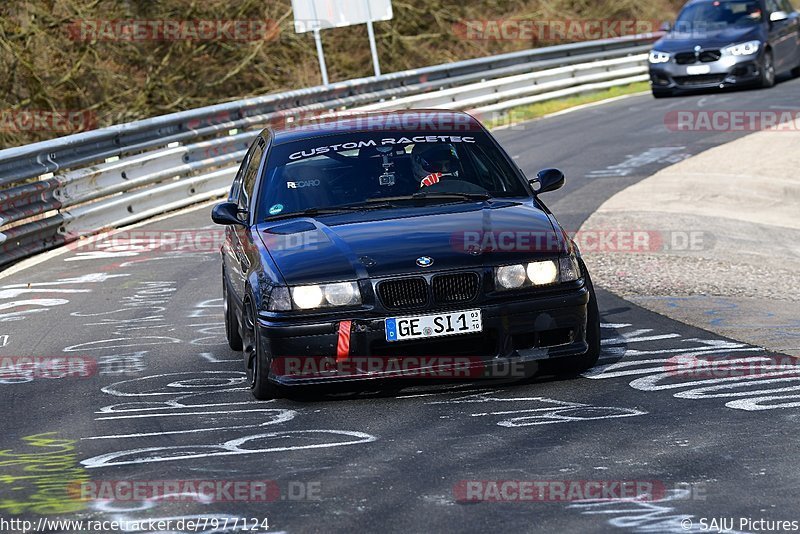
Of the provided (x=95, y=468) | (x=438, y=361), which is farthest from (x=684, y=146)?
(x=95, y=468)

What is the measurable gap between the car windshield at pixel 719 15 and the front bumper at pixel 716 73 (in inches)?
38.0

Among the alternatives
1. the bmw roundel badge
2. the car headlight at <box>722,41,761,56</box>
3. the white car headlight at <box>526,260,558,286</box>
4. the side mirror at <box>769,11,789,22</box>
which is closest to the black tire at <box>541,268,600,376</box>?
the white car headlight at <box>526,260,558,286</box>

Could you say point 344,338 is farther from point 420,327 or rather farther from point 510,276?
point 510,276

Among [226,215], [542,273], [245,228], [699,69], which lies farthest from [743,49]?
[542,273]

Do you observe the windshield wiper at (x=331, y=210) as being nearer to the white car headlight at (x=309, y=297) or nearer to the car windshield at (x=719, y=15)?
the white car headlight at (x=309, y=297)

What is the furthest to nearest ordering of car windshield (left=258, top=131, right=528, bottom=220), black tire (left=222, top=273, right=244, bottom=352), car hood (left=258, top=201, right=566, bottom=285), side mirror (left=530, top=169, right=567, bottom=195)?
black tire (left=222, top=273, right=244, bottom=352) → side mirror (left=530, top=169, right=567, bottom=195) → car windshield (left=258, top=131, right=528, bottom=220) → car hood (left=258, top=201, right=566, bottom=285)

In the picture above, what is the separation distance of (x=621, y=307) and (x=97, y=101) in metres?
15.7

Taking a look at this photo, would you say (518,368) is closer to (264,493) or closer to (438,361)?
(438,361)

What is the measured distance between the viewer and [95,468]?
20.1ft

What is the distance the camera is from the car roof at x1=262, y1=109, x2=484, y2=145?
8.70m

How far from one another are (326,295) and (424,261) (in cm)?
53

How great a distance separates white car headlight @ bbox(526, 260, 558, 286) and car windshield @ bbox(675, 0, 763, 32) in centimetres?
1871

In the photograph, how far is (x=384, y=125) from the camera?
28.7 ft

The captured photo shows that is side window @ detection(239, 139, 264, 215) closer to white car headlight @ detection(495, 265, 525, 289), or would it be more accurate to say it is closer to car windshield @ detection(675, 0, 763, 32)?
white car headlight @ detection(495, 265, 525, 289)
